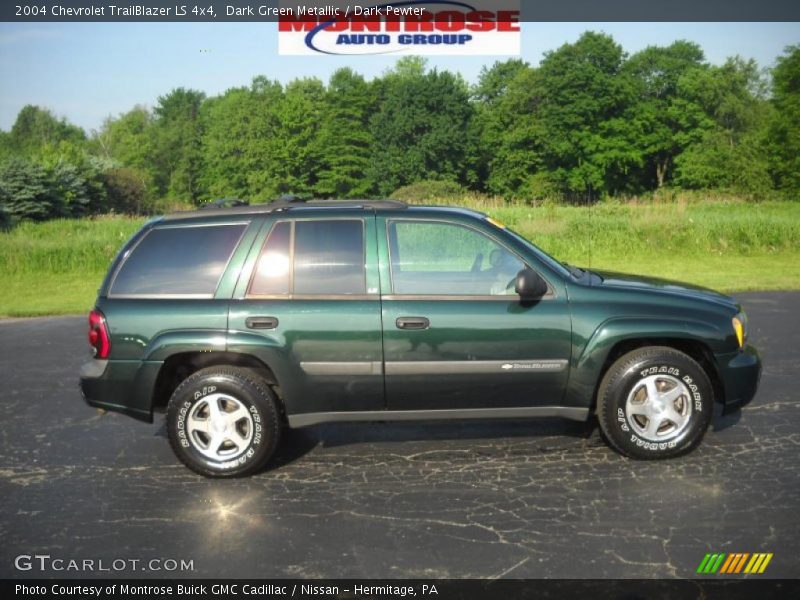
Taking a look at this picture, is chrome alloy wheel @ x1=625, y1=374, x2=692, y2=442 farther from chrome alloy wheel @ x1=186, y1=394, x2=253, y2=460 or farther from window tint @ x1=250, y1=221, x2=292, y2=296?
chrome alloy wheel @ x1=186, y1=394, x2=253, y2=460

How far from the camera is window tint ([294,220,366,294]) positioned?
588 centimetres

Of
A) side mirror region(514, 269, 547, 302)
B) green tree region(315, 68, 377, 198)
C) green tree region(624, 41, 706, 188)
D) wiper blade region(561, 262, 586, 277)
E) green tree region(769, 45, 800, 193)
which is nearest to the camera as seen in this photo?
side mirror region(514, 269, 547, 302)

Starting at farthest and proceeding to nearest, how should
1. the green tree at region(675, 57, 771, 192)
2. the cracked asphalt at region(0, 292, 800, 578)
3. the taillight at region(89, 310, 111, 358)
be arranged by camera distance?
the green tree at region(675, 57, 771, 192) → the taillight at region(89, 310, 111, 358) → the cracked asphalt at region(0, 292, 800, 578)

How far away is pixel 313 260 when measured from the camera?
5945mm

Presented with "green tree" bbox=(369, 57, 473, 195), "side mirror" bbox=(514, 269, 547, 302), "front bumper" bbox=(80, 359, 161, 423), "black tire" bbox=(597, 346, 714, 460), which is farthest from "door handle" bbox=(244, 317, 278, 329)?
"green tree" bbox=(369, 57, 473, 195)

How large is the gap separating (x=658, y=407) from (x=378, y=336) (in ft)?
6.76

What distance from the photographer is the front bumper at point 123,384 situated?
230 inches

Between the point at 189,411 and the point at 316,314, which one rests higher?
the point at 316,314

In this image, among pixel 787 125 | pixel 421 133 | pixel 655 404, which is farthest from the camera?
pixel 421 133

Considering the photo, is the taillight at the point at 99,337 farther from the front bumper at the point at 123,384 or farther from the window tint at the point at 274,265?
the window tint at the point at 274,265

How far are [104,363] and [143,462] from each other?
870 mm

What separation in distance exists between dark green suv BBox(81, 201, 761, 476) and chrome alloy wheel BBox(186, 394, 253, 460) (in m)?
0.01

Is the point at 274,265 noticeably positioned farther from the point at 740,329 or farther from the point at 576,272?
the point at 740,329

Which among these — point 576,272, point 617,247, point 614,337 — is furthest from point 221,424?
point 617,247
